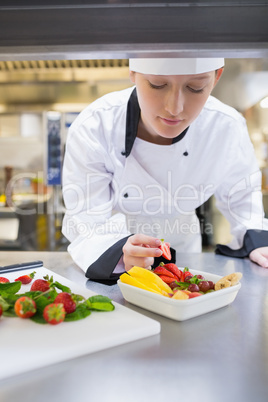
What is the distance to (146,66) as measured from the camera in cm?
118

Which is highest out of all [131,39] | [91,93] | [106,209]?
[91,93]

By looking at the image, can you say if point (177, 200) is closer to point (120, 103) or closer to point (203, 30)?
point (120, 103)

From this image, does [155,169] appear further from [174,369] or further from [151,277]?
[174,369]

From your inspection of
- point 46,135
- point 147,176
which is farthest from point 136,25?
point 46,135

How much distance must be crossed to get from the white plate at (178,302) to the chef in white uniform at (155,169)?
176mm

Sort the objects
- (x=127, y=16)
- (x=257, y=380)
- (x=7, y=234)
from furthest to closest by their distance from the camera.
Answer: (x=7, y=234)
(x=127, y=16)
(x=257, y=380)

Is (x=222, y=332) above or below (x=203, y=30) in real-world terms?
below

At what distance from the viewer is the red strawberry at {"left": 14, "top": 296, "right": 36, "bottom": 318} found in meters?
0.76

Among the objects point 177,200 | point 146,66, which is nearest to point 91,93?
point 177,200

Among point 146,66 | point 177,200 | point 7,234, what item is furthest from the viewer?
point 7,234

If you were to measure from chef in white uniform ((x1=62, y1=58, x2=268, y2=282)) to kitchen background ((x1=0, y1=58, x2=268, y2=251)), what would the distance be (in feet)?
8.84

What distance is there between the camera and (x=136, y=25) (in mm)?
703

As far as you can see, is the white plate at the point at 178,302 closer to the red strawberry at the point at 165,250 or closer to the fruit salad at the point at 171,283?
the fruit salad at the point at 171,283

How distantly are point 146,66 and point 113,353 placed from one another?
82cm
